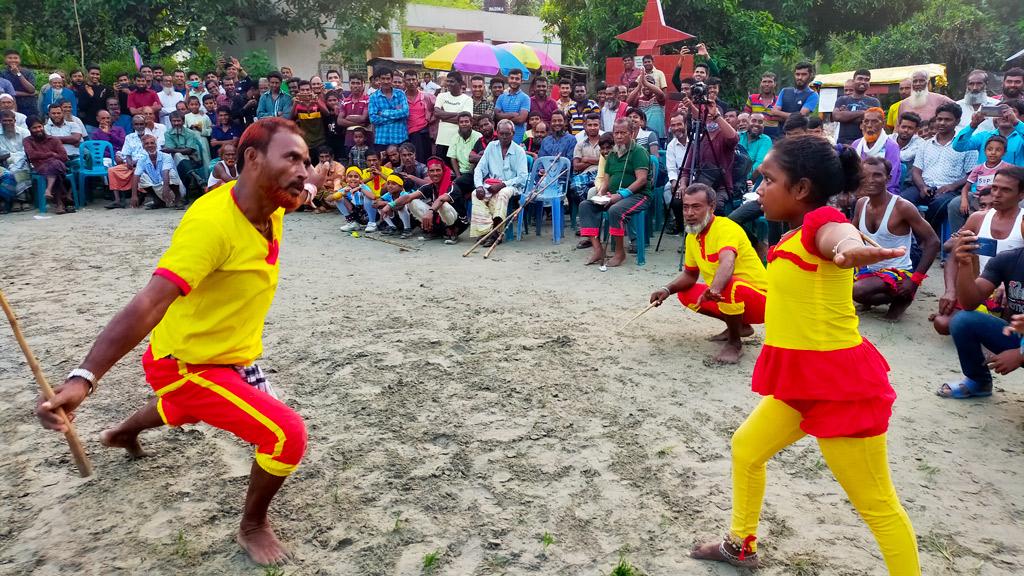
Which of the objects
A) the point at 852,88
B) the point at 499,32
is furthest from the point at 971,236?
the point at 499,32

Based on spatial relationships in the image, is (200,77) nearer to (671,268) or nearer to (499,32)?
(671,268)

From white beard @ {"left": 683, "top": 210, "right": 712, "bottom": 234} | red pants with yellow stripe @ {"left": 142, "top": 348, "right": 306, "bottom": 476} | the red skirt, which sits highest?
white beard @ {"left": 683, "top": 210, "right": 712, "bottom": 234}

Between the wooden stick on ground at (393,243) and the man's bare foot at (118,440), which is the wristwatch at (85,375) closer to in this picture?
the man's bare foot at (118,440)

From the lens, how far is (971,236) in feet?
12.5

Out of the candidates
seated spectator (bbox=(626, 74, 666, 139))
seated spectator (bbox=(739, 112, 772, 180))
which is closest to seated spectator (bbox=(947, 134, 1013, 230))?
seated spectator (bbox=(739, 112, 772, 180))

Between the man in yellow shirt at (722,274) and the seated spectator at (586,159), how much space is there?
3.81 metres

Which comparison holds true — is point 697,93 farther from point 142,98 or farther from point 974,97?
point 142,98

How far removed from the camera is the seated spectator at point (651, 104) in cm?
952

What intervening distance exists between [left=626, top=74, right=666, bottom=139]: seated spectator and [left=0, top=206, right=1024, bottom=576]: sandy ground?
421 centimetres

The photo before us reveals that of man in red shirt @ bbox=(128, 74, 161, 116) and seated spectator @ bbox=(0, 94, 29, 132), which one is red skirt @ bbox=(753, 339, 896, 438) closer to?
seated spectator @ bbox=(0, 94, 29, 132)

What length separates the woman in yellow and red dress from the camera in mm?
2311

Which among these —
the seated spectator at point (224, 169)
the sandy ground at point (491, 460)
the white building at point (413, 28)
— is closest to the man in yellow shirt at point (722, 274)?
the sandy ground at point (491, 460)

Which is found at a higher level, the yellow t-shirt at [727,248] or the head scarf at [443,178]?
the head scarf at [443,178]

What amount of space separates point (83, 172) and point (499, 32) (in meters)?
22.9
